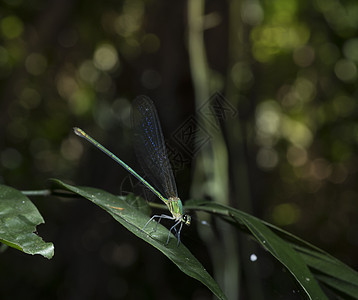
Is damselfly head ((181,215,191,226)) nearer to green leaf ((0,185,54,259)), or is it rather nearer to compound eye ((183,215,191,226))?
compound eye ((183,215,191,226))

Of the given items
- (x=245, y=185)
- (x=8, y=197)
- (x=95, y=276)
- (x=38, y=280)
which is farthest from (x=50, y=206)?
(x=8, y=197)

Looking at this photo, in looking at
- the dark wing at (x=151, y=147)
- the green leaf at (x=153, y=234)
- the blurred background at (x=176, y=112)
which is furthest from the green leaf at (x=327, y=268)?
the blurred background at (x=176, y=112)

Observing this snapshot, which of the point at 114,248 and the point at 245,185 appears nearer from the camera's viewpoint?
the point at 245,185

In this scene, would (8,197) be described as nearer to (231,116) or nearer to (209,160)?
(209,160)

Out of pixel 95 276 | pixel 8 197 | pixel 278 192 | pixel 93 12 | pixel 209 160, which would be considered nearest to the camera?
pixel 8 197

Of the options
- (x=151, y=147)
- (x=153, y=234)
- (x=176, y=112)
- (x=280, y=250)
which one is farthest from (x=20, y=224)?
(x=176, y=112)

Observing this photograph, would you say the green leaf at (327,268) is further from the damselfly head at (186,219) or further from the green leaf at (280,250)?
the damselfly head at (186,219)
